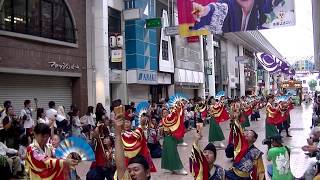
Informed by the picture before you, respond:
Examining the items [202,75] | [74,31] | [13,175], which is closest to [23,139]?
[13,175]

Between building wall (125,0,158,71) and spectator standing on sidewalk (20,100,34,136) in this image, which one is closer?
spectator standing on sidewalk (20,100,34,136)

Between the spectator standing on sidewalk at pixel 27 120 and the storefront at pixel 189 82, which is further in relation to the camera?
the storefront at pixel 189 82

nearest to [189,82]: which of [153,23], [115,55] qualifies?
[153,23]

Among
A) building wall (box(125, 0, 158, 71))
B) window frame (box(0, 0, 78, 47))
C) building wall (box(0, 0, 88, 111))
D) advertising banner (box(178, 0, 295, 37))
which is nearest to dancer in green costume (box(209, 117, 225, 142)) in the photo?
advertising banner (box(178, 0, 295, 37))

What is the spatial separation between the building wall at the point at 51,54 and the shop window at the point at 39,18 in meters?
0.33

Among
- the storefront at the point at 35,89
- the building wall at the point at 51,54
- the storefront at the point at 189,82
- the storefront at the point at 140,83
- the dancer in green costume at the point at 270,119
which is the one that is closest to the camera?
the dancer in green costume at the point at 270,119

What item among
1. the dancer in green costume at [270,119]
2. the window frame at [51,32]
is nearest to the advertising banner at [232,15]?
the dancer in green costume at [270,119]

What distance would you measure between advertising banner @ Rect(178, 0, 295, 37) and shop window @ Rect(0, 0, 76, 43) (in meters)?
4.51

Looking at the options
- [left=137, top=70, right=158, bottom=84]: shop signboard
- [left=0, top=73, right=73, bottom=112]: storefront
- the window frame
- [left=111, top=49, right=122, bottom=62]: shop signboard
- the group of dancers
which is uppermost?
the window frame

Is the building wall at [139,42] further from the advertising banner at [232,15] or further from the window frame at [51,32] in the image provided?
the window frame at [51,32]

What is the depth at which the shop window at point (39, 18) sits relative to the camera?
49.6ft

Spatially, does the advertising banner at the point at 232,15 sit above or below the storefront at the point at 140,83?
above

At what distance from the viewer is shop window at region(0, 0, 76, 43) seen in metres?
15.1

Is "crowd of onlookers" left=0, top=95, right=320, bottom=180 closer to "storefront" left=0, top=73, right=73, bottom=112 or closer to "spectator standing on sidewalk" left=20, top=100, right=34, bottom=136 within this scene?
"spectator standing on sidewalk" left=20, top=100, right=34, bottom=136
